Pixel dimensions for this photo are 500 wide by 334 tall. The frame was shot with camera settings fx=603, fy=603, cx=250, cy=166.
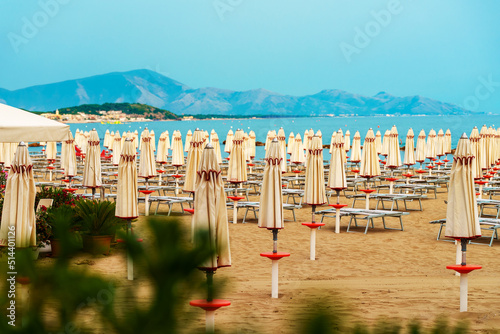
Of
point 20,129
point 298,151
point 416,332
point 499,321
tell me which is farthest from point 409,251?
point 298,151

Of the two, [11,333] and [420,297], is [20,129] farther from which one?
[11,333]

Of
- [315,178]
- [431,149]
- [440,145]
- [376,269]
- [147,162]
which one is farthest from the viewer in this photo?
[440,145]

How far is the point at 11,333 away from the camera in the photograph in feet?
2.80

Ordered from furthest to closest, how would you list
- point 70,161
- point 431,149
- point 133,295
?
1. point 431,149
2. point 70,161
3. point 133,295

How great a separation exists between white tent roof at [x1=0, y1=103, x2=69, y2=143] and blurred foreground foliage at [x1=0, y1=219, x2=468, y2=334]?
731cm

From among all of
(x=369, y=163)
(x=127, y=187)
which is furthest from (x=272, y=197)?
(x=369, y=163)

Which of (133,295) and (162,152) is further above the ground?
(162,152)

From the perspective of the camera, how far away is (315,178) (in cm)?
1077

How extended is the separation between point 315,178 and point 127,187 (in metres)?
3.50

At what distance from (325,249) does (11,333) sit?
10416mm

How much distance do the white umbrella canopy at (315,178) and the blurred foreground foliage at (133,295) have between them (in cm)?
964

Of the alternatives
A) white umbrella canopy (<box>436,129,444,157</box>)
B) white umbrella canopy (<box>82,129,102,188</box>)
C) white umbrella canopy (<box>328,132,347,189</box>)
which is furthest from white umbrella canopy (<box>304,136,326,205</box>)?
white umbrella canopy (<box>436,129,444,157</box>)

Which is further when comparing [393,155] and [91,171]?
[393,155]

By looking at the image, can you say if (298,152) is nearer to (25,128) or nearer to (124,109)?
(25,128)
